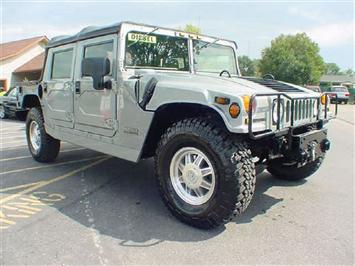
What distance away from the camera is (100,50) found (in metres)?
4.99

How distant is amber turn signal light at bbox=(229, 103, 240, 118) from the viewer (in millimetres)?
3355

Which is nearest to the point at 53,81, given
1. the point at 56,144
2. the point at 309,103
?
the point at 56,144

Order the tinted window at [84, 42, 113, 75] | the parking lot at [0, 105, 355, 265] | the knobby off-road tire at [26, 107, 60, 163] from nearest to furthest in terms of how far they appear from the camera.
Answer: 1. the parking lot at [0, 105, 355, 265]
2. the tinted window at [84, 42, 113, 75]
3. the knobby off-road tire at [26, 107, 60, 163]

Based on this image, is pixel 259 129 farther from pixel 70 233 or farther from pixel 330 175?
pixel 330 175

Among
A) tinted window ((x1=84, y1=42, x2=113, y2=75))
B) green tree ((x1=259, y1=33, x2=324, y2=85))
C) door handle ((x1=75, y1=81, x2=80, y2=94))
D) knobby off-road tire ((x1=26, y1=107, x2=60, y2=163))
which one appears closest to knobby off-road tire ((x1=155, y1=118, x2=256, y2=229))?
tinted window ((x1=84, y1=42, x2=113, y2=75))

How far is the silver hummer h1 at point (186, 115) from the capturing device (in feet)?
11.6

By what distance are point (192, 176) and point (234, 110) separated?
2.93ft

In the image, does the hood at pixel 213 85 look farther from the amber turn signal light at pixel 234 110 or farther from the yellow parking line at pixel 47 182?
the yellow parking line at pixel 47 182

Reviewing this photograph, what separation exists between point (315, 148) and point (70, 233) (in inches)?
108

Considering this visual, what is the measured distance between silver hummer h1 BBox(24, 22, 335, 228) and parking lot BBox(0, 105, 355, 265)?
32cm

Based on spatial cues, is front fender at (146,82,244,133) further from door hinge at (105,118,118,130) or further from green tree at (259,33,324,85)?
green tree at (259,33,324,85)

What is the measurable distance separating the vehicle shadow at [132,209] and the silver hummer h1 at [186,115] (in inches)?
8.2

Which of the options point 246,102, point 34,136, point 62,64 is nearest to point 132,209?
point 246,102

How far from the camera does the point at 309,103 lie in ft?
14.3
